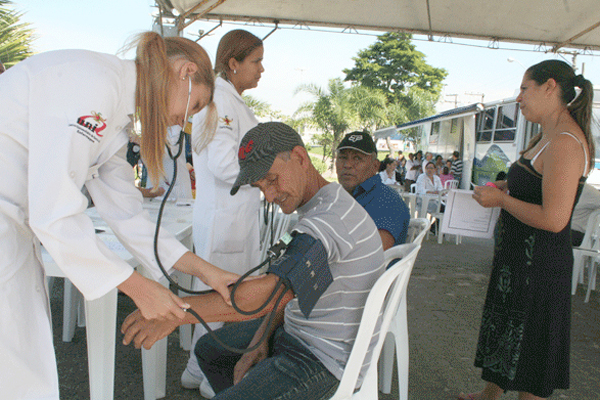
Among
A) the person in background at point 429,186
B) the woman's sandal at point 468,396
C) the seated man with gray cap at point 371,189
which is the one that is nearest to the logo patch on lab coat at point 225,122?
the seated man with gray cap at point 371,189

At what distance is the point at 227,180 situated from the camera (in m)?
2.06

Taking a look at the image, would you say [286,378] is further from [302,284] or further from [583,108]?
[583,108]

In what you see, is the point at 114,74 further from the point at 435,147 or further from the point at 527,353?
the point at 435,147

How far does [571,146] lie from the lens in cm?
161

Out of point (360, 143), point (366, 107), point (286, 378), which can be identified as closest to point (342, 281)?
point (286, 378)

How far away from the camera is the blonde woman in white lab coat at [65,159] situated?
0.84m

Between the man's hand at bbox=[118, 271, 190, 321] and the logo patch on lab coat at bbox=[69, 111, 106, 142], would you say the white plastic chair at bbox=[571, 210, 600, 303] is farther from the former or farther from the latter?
the logo patch on lab coat at bbox=[69, 111, 106, 142]

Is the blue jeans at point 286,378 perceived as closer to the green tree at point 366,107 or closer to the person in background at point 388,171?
the person in background at point 388,171

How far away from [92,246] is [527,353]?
5.69 feet

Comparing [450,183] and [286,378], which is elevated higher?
[450,183]

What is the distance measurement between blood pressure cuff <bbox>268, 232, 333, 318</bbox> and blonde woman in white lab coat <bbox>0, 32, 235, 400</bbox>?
0.69 feet

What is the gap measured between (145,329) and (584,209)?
173 inches

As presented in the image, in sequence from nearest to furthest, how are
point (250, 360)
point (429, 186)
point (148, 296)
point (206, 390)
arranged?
1. point (148, 296)
2. point (250, 360)
3. point (206, 390)
4. point (429, 186)

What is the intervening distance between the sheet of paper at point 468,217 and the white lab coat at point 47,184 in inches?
58.7
